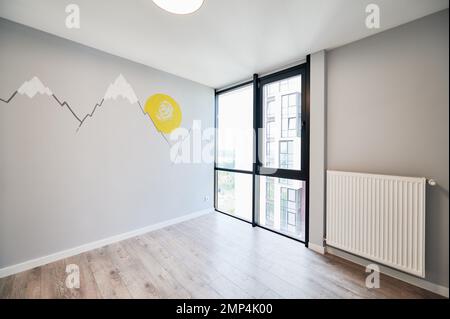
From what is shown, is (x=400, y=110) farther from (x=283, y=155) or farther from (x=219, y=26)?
(x=219, y=26)

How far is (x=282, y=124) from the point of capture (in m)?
2.65

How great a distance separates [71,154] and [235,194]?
8.18 ft

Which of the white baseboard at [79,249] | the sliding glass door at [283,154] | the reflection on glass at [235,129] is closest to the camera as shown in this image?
the white baseboard at [79,249]

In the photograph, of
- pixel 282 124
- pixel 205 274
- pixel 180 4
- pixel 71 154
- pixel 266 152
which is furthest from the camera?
pixel 266 152

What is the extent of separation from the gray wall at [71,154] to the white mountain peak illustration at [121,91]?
64mm

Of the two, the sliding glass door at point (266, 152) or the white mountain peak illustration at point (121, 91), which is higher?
the white mountain peak illustration at point (121, 91)

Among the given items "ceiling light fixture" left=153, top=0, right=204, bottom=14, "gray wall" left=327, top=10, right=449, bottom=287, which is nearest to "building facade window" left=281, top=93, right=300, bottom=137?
"gray wall" left=327, top=10, right=449, bottom=287

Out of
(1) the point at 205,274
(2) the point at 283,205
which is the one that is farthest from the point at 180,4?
(2) the point at 283,205

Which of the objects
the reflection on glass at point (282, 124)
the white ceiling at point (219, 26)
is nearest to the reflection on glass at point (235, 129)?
the reflection on glass at point (282, 124)

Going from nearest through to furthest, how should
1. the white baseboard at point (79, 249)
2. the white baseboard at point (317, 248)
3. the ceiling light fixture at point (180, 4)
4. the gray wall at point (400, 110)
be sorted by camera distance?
the gray wall at point (400, 110), the ceiling light fixture at point (180, 4), the white baseboard at point (79, 249), the white baseboard at point (317, 248)

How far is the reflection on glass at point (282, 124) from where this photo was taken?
2.48 meters

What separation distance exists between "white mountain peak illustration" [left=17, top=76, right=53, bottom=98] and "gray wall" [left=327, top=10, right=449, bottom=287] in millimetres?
3015

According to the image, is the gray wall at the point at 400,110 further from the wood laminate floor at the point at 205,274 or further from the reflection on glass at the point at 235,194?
the reflection on glass at the point at 235,194

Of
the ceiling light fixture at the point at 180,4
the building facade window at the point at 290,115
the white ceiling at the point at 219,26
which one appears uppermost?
the white ceiling at the point at 219,26
